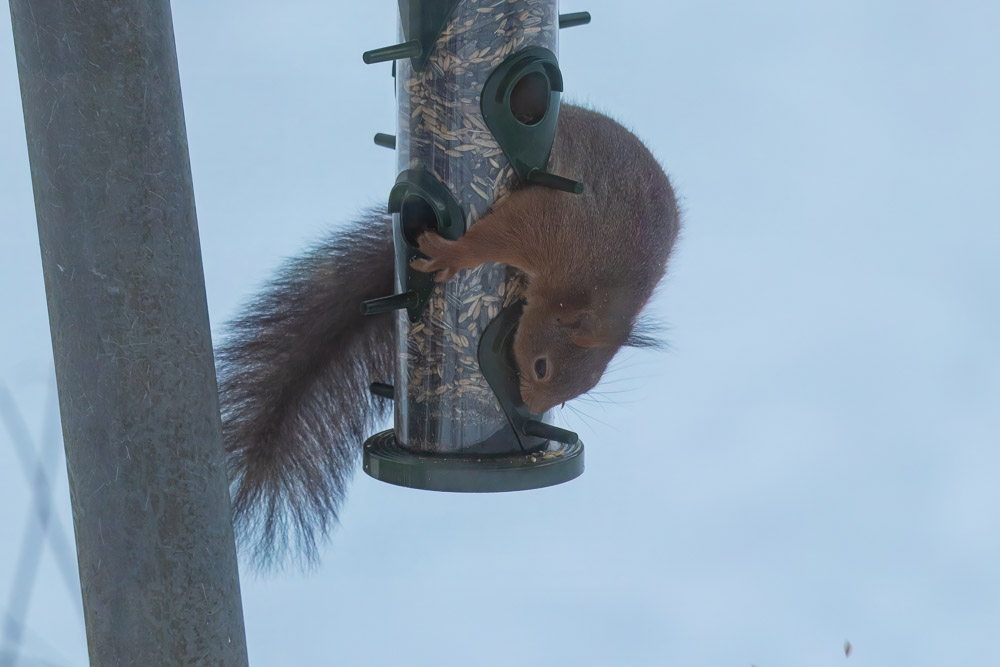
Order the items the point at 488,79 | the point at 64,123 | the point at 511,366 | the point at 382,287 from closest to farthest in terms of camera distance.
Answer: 1. the point at 64,123
2. the point at 488,79
3. the point at 511,366
4. the point at 382,287

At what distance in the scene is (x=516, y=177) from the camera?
1.70 meters

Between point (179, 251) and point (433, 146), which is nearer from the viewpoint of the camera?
point (179, 251)

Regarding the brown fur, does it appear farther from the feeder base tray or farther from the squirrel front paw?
the feeder base tray

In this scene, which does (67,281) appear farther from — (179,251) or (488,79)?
(488,79)

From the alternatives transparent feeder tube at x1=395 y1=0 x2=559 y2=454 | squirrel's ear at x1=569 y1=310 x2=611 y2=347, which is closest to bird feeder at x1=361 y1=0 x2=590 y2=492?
transparent feeder tube at x1=395 y1=0 x2=559 y2=454

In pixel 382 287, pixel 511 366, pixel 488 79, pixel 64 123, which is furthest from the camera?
pixel 382 287

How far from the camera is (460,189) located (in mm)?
1695

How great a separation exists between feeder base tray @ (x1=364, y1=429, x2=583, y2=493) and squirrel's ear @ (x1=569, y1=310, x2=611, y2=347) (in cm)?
20

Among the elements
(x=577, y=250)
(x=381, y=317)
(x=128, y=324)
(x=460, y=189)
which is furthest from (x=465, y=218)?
(x=128, y=324)

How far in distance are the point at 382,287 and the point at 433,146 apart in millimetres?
348

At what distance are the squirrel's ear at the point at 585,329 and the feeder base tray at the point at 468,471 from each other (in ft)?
0.67

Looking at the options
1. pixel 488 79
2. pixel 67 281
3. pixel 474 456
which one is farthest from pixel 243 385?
pixel 488 79

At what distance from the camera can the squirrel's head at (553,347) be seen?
1749 mm

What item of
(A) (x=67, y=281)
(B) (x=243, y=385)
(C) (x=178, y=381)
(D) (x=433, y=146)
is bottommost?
(B) (x=243, y=385)
